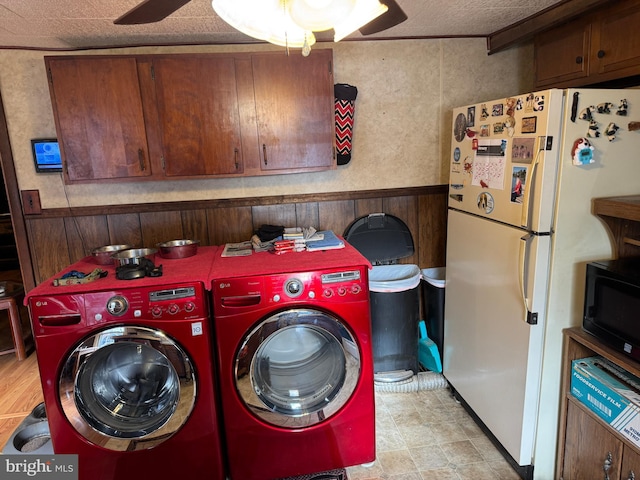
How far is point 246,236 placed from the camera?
9.10ft

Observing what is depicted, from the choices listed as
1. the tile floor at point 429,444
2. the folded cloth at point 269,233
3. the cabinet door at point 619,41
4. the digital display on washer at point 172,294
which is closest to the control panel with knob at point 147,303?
the digital display on washer at point 172,294

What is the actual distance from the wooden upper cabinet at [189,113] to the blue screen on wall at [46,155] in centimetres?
33

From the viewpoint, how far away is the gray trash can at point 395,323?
8.68 feet

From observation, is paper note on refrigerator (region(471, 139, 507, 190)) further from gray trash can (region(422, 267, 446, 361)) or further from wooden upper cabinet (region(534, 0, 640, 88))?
gray trash can (region(422, 267, 446, 361))

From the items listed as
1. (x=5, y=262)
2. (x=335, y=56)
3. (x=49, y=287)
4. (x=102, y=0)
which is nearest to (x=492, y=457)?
(x=49, y=287)

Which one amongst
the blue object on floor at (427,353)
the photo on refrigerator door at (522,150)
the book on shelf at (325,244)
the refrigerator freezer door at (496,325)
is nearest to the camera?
the photo on refrigerator door at (522,150)

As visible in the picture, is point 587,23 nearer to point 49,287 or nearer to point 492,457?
point 492,457

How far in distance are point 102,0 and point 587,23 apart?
7.44 ft

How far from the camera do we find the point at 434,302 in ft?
9.12

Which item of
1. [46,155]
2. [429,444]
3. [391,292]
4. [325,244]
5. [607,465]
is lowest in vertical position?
[429,444]

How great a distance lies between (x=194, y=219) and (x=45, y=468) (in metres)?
1.49

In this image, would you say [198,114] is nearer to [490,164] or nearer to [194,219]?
[194,219]

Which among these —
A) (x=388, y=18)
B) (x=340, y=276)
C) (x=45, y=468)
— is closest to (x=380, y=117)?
(x=340, y=276)

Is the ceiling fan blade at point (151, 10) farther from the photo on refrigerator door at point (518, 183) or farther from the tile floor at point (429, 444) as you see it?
the tile floor at point (429, 444)
